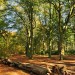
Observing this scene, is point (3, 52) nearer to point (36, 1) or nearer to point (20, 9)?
point (36, 1)

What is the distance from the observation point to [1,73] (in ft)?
57.1

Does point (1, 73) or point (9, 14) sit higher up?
point (9, 14)

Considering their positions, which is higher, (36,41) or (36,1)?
(36,1)

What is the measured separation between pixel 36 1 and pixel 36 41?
25.3 metres

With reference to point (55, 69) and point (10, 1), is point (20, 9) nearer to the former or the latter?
point (10, 1)

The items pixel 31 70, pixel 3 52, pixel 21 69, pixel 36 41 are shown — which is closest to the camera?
pixel 31 70

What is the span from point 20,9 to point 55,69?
25.8 metres

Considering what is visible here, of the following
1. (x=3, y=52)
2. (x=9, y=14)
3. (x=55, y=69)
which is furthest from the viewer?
(x=9, y=14)

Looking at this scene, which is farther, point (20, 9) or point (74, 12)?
point (20, 9)

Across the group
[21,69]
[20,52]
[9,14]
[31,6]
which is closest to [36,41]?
[20,52]

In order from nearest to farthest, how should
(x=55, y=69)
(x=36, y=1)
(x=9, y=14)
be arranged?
1. (x=55, y=69)
2. (x=36, y=1)
3. (x=9, y=14)

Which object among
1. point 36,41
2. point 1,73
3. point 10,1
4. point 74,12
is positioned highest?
point 10,1

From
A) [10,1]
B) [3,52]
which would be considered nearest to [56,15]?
[10,1]

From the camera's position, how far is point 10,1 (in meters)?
37.6
